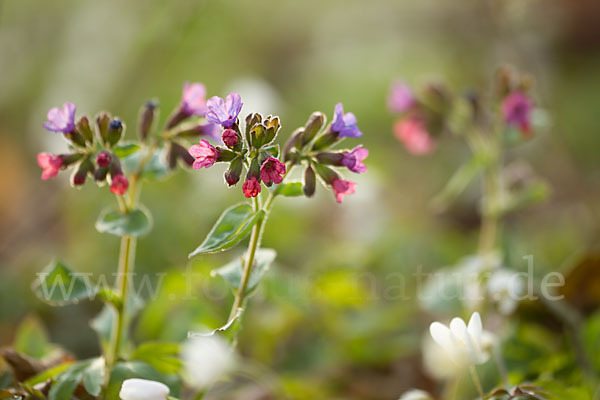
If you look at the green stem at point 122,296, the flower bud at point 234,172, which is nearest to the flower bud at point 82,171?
the green stem at point 122,296

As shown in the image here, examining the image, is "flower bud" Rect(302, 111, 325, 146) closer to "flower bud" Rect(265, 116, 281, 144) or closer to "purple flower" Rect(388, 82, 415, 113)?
"flower bud" Rect(265, 116, 281, 144)

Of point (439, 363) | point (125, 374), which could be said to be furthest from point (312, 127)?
point (439, 363)

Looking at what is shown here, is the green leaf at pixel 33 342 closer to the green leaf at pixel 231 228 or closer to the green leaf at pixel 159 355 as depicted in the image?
the green leaf at pixel 159 355

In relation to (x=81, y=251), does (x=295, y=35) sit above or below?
above

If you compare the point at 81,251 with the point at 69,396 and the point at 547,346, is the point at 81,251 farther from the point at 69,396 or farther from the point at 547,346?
the point at 547,346

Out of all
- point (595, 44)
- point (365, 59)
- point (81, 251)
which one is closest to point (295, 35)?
point (365, 59)

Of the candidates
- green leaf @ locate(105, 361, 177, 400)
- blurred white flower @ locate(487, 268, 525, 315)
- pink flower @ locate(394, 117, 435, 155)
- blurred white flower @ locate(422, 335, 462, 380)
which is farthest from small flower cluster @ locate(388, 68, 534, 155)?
green leaf @ locate(105, 361, 177, 400)

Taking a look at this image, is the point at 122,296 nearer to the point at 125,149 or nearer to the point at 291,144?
the point at 125,149
